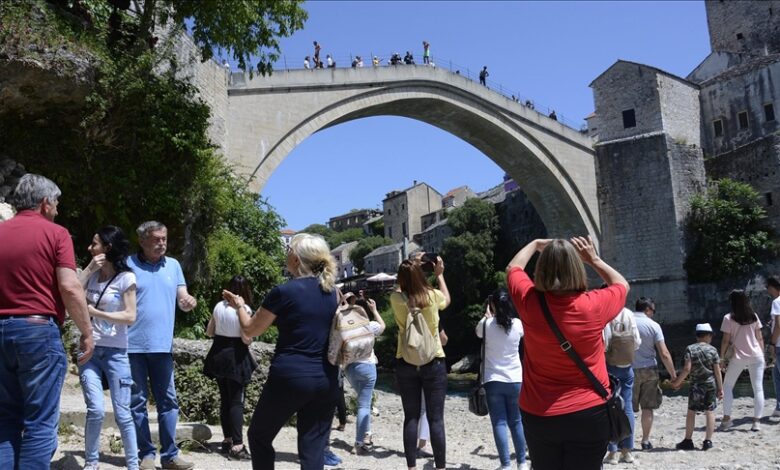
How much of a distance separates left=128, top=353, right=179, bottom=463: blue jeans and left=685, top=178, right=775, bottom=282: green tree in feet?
75.1

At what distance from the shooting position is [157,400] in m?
4.00

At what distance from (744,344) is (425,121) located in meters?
17.2

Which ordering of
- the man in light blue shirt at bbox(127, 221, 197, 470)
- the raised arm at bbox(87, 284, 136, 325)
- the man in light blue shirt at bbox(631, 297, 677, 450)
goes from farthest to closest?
the man in light blue shirt at bbox(631, 297, 677, 450) < the man in light blue shirt at bbox(127, 221, 197, 470) < the raised arm at bbox(87, 284, 136, 325)

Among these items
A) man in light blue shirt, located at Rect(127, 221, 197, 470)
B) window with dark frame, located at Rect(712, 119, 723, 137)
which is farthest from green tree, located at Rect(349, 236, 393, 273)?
man in light blue shirt, located at Rect(127, 221, 197, 470)

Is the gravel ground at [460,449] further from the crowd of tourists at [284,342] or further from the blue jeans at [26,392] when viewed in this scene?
the blue jeans at [26,392]

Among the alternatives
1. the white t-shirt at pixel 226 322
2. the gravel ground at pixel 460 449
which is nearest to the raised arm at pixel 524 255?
the gravel ground at pixel 460 449

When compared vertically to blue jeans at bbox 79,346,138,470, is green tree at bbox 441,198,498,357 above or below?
above

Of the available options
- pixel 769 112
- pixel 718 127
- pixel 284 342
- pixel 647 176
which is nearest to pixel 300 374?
pixel 284 342

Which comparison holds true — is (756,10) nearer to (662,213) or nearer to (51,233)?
(662,213)

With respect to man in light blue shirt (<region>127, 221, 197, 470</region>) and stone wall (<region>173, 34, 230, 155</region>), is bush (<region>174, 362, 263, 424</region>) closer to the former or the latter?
man in light blue shirt (<region>127, 221, 197, 470</region>)

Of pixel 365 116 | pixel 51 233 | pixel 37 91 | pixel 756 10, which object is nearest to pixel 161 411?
pixel 51 233

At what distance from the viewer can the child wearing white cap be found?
5668 millimetres

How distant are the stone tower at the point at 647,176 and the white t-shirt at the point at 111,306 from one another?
898 inches

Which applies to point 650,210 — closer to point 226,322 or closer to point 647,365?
point 647,365
